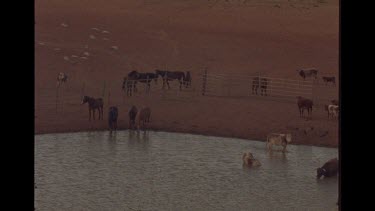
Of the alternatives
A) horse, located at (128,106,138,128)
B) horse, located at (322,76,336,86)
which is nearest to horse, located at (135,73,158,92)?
horse, located at (128,106,138,128)

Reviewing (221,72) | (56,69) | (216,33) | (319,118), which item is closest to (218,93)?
(221,72)

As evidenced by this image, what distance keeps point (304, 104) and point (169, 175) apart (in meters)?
0.75

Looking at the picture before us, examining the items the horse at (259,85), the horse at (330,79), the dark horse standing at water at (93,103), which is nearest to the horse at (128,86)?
the dark horse standing at water at (93,103)

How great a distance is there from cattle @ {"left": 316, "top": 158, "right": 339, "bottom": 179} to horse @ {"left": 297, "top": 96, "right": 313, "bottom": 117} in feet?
0.82

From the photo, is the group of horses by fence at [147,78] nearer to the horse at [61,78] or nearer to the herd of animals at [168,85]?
the herd of animals at [168,85]

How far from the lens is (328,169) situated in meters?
2.83

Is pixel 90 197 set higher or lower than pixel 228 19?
lower

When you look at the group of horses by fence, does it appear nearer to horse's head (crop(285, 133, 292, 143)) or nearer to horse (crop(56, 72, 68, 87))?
horse (crop(56, 72, 68, 87))

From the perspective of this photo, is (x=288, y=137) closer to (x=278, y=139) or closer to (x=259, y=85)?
(x=278, y=139)

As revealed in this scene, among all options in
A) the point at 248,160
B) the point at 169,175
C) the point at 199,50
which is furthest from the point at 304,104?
the point at 169,175

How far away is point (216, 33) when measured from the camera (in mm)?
2914

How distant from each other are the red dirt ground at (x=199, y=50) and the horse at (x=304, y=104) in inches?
1.2
